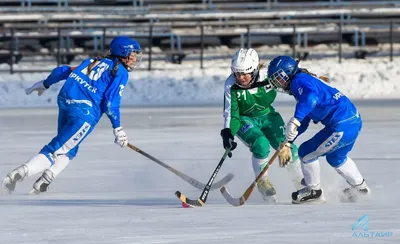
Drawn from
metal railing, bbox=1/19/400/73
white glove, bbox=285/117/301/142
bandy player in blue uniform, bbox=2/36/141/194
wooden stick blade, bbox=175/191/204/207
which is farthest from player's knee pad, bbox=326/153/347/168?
metal railing, bbox=1/19/400/73

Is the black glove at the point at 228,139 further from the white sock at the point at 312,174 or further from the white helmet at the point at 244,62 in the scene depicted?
the white sock at the point at 312,174

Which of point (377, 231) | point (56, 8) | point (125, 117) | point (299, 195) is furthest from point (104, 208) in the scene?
point (56, 8)

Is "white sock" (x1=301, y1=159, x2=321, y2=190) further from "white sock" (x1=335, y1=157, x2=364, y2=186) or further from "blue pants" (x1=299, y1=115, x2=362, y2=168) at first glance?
"white sock" (x1=335, y1=157, x2=364, y2=186)

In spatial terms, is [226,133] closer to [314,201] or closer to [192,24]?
[314,201]

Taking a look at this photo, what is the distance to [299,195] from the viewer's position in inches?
288

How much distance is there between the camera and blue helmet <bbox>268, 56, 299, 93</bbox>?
284 inches

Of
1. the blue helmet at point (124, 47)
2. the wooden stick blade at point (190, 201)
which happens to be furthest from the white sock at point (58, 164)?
the wooden stick blade at point (190, 201)

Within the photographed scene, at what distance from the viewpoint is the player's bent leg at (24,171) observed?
8.00 meters

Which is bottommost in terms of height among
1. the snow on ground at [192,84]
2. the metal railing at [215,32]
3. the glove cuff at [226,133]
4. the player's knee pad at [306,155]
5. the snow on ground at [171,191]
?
the snow on ground at [192,84]

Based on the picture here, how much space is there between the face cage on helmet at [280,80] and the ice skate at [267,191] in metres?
0.70

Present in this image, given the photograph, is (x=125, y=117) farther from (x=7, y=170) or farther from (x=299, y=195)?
(x=299, y=195)

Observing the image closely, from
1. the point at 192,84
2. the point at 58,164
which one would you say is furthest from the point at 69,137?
the point at 192,84

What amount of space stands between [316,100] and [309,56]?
1736 cm

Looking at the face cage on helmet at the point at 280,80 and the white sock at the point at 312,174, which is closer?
the face cage on helmet at the point at 280,80
